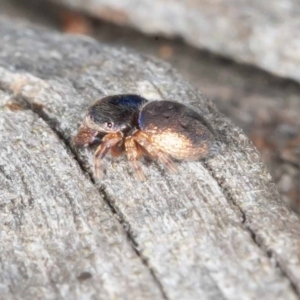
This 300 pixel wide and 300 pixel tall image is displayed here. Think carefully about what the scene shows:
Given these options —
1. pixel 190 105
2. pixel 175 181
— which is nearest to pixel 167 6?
pixel 190 105

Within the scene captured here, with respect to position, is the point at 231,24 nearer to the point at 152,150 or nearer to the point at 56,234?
the point at 152,150

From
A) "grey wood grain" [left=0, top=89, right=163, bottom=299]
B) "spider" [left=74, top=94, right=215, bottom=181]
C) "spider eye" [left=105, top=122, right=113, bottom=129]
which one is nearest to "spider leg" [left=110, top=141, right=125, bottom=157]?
"spider" [left=74, top=94, right=215, bottom=181]

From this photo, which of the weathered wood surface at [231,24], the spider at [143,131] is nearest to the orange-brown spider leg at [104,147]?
the spider at [143,131]

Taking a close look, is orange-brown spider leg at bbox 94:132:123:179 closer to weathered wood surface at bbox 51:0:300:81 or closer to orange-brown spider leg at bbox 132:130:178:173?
orange-brown spider leg at bbox 132:130:178:173

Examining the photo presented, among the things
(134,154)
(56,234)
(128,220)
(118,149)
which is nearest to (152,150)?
(134,154)

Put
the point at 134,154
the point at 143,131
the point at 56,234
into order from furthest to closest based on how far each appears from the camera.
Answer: the point at 143,131 < the point at 134,154 < the point at 56,234

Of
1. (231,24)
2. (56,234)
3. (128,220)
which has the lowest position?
(56,234)
